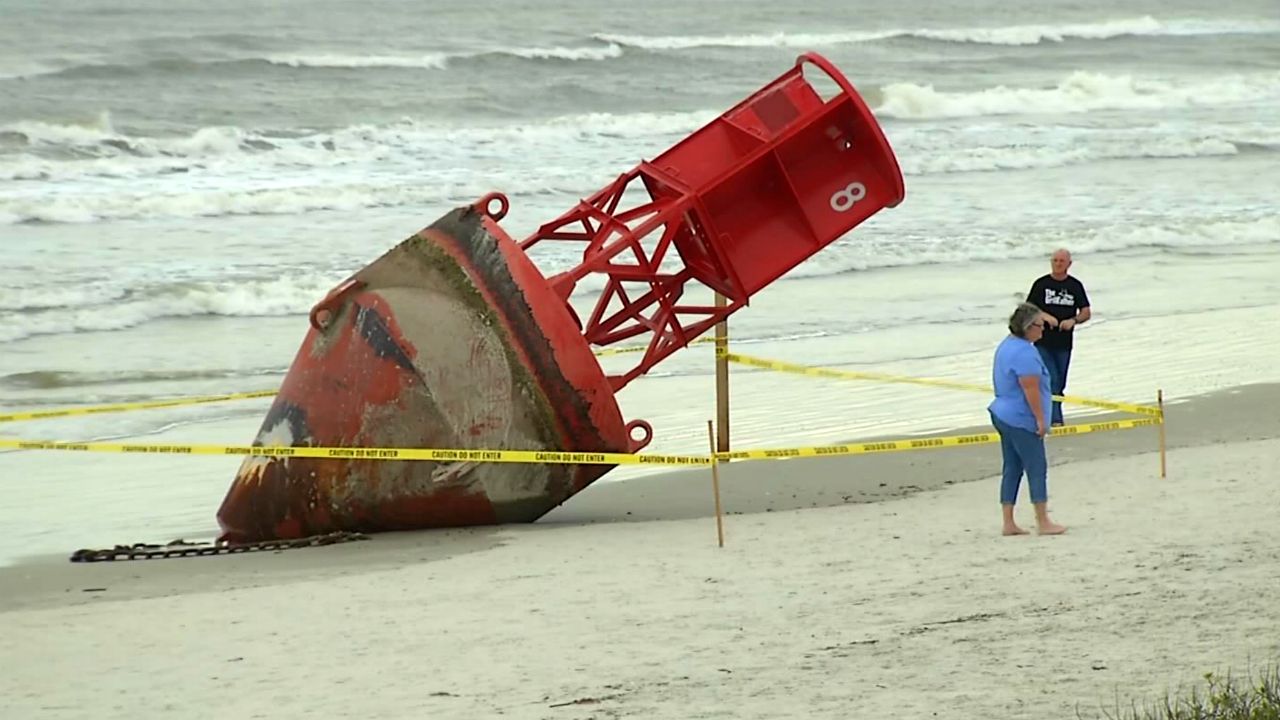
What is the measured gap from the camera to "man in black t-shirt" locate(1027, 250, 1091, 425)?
13.6m

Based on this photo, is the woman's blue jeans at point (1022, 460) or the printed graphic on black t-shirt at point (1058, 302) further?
the printed graphic on black t-shirt at point (1058, 302)

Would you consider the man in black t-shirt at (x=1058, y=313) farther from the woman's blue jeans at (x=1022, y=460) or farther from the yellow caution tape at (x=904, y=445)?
the woman's blue jeans at (x=1022, y=460)

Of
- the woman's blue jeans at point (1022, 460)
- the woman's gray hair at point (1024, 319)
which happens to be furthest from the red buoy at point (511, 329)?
the woman's blue jeans at point (1022, 460)

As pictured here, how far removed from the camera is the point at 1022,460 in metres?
10.2

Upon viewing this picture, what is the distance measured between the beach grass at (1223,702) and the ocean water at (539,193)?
267 inches

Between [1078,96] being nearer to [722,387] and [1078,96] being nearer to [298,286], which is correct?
[298,286]

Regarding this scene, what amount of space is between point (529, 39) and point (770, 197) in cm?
4191

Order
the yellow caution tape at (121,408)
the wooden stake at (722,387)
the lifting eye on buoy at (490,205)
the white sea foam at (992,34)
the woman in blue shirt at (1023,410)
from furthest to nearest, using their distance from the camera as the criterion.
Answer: the white sea foam at (992,34) < the yellow caution tape at (121,408) < the wooden stake at (722,387) < the lifting eye on buoy at (490,205) < the woman in blue shirt at (1023,410)

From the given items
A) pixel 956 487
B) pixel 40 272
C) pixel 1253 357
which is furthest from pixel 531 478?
pixel 40 272

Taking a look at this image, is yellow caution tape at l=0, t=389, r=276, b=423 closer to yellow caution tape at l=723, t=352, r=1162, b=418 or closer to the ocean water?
the ocean water

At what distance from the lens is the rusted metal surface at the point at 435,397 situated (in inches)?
428

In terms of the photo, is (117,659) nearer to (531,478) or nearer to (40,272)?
(531,478)

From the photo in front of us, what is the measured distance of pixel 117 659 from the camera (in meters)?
8.72

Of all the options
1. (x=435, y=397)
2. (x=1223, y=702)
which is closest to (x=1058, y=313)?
(x=435, y=397)
